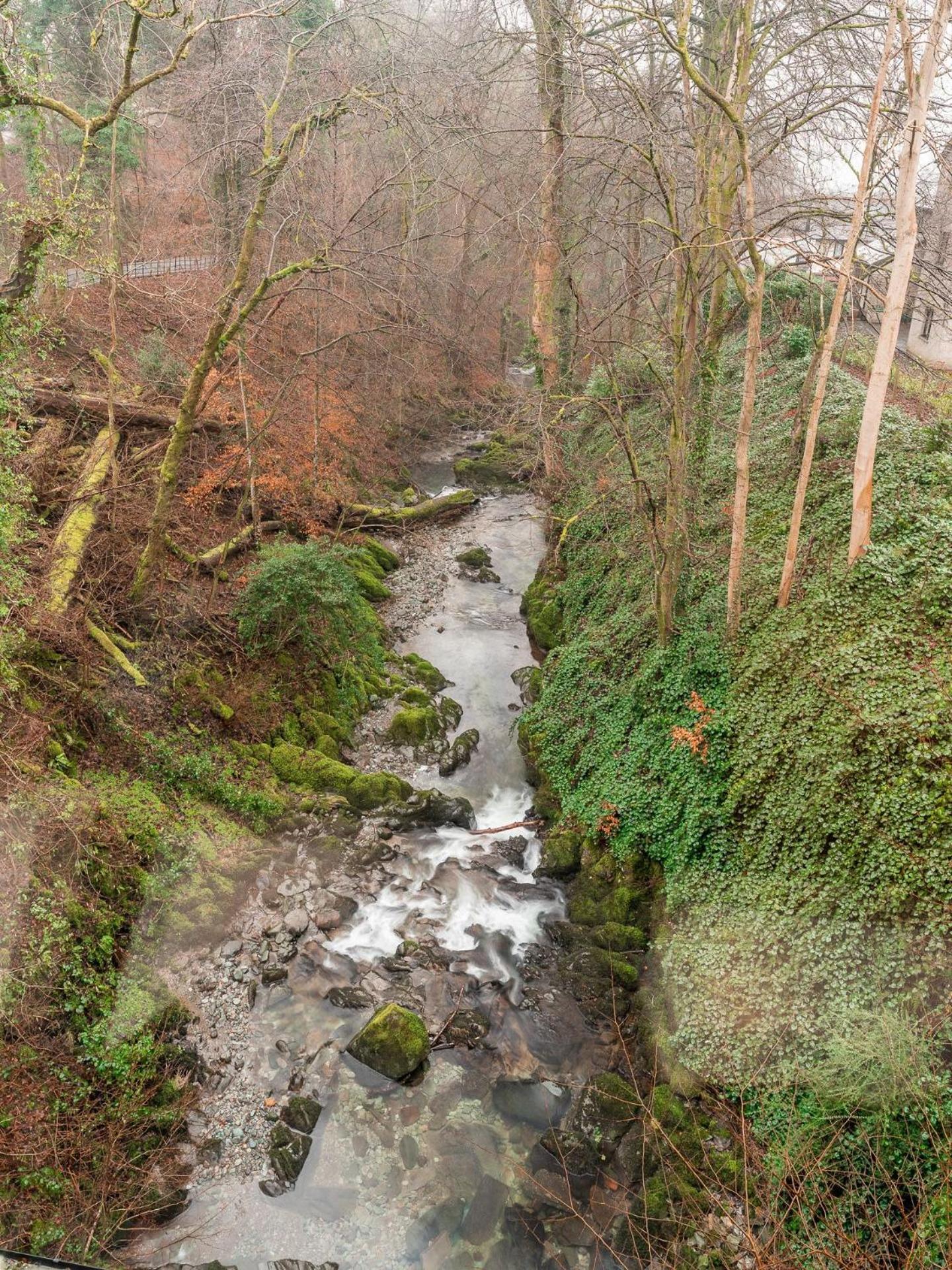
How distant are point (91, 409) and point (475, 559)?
842 centimetres

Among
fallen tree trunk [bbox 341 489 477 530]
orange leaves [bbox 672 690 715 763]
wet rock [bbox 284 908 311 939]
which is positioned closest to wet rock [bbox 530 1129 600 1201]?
wet rock [bbox 284 908 311 939]

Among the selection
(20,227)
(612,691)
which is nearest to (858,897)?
(612,691)

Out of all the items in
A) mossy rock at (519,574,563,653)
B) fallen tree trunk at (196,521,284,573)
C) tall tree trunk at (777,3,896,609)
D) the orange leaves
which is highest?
tall tree trunk at (777,3,896,609)

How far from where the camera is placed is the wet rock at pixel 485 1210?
609cm

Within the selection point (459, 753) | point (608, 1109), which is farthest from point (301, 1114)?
point (459, 753)

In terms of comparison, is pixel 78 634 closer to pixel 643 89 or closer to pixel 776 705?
pixel 776 705

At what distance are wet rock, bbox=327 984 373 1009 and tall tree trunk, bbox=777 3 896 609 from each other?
6249 millimetres

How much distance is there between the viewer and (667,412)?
9.14m

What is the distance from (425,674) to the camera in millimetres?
13516

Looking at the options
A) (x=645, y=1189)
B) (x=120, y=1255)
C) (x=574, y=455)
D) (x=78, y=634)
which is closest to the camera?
(x=120, y=1255)

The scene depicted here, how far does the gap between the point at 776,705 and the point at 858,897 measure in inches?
82.6

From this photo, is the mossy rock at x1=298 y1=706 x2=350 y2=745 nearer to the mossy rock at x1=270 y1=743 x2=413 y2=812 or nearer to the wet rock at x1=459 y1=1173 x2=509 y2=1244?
the mossy rock at x1=270 y1=743 x2=413 y2=812

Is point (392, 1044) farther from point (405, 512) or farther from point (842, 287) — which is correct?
point (405, 512)

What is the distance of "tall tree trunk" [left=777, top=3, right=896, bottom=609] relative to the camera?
6.79 m
